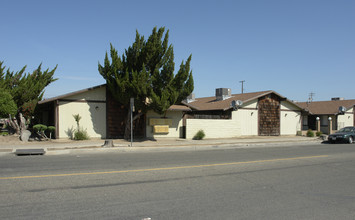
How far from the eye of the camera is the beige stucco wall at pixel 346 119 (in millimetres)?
36647

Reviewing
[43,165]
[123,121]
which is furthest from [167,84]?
[43,165]

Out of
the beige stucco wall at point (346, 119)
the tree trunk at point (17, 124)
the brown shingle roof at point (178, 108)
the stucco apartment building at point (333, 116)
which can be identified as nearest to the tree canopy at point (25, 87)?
the tree trunk at point (17, 124)

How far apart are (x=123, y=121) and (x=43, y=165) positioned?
11.3 m

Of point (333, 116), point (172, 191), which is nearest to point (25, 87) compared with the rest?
point (172, 191)

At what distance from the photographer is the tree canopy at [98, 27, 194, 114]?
725 inches

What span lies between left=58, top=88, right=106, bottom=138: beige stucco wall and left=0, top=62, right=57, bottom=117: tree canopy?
117 inches

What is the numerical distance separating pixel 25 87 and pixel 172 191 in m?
17.7

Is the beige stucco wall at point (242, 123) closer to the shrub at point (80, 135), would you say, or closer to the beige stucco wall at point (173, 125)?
the beige stucco wall at point (173, 125)

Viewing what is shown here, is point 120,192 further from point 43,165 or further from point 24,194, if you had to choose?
point 43,165

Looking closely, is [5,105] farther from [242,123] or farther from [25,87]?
[242,123]

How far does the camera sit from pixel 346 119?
3728cm

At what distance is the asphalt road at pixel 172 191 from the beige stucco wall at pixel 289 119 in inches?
790

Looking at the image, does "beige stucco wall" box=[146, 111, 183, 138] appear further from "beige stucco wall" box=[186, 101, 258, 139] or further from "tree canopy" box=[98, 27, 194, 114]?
"tree canopy" box=[98, 27, 194, 114]

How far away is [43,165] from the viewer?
32.4 feet
